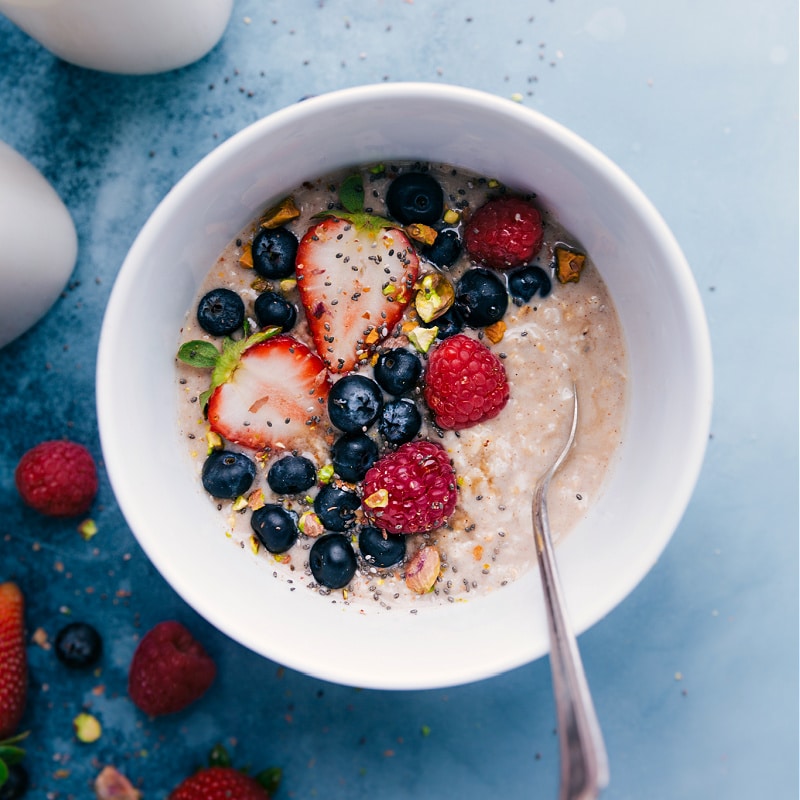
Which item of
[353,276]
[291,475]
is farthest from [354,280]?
[291,475]

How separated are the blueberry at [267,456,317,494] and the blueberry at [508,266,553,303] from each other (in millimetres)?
328

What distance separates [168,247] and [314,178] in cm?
21

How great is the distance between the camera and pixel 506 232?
3.31 ft

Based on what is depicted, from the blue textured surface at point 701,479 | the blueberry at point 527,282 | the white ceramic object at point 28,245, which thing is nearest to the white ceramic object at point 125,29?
the blue textured surface at point 701,479

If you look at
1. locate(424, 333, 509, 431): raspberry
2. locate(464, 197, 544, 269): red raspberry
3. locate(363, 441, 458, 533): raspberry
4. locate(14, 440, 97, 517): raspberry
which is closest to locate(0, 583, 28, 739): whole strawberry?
locate(14, 440, 97, 517): raspberry

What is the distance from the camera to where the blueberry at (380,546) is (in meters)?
1.05

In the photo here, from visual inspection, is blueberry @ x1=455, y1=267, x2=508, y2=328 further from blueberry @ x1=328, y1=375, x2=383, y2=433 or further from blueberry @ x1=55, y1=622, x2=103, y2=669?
blueberry @ x1=55, y1=622, x2=103, y2=669

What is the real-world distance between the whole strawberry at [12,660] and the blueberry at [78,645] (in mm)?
56

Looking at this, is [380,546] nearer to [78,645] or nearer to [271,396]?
[271,396]

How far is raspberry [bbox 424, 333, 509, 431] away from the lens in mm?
991

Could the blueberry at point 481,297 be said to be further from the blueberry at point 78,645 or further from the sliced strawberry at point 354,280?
the blueberry at point 78,645

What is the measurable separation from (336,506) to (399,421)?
0.13 metres

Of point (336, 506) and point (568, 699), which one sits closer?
point (568, 699)

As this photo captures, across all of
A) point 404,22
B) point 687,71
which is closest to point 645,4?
point 687,71
